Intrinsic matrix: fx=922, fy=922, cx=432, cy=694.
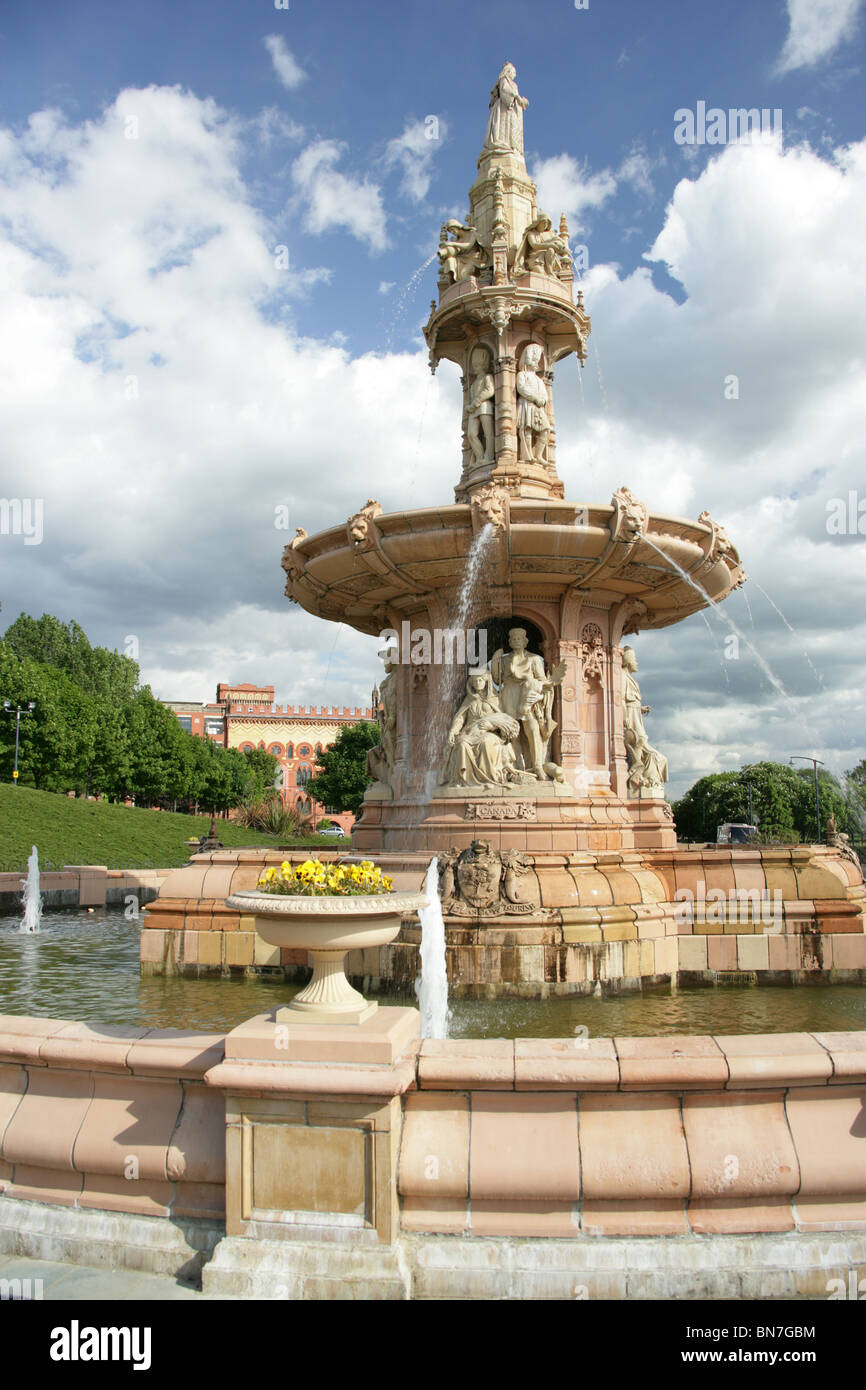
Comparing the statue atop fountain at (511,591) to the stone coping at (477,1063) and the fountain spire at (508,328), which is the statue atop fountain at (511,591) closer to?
the fountain spire at (508,328)

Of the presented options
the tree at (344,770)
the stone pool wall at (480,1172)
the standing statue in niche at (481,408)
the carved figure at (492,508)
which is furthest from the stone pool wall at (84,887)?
the tree at (344,770)

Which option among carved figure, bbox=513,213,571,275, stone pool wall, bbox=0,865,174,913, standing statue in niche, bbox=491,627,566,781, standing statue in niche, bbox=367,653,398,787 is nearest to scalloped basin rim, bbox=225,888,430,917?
standing statue in niche, bbox=491,627,566,781

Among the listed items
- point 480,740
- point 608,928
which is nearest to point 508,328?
point 480,740

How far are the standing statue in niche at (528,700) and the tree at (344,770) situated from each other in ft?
158

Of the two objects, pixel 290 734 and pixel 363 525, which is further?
pixel 290 734

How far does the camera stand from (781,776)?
227 ft

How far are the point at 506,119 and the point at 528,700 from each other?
436 inches

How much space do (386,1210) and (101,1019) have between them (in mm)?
5375

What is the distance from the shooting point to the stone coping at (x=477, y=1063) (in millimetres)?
4316

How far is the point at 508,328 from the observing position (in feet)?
49.3

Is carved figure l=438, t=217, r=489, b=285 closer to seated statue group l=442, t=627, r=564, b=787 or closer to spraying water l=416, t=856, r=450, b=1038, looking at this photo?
seated statue group l=442, t=627, r=564, b=787

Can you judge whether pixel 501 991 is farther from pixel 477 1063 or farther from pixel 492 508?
pixel 492 508

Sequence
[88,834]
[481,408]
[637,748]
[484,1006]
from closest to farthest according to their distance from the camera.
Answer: [484,1006] < [637,748] < [481,408] < [88,834]
